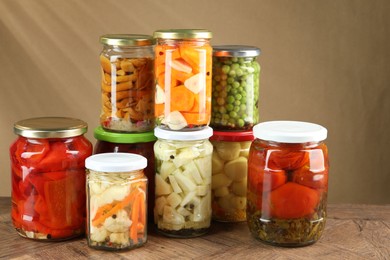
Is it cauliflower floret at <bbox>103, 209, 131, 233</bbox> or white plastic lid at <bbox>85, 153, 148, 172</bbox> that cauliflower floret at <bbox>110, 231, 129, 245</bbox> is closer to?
cauliflower floret at <bbox>103, 209, 131, 233</bbox>

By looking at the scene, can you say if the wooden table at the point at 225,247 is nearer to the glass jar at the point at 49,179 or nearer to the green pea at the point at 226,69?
the glass jar at the point at 49,179

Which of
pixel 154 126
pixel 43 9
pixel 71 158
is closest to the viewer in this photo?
pixel 71 158

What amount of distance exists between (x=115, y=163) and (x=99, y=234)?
0.46ft

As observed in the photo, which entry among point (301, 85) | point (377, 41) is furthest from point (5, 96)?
point (377, 41)

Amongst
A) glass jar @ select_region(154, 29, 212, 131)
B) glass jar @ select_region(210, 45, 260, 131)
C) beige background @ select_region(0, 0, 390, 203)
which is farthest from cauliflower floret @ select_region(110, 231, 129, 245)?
beige background @ select_region(0, 0, 390, 203)

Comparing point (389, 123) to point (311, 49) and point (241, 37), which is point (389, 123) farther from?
point (241, 37)

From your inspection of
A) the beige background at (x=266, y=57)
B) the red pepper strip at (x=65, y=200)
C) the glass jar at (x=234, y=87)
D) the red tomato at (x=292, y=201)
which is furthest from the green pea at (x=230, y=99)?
the beige background at (x=266, y=57)

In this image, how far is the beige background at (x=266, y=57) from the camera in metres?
2.33

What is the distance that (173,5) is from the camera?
233cm

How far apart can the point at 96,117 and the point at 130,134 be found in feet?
3.13

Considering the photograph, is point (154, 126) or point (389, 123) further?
point (389, 123)

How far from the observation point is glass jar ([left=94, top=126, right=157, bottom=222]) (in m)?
1.50

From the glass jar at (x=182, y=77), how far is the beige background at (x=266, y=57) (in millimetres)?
912

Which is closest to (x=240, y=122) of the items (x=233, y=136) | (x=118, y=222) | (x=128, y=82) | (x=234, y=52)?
(x=233, y=136)
